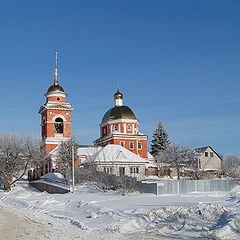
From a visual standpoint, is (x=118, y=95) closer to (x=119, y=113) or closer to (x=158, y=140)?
(x=119, y=113)

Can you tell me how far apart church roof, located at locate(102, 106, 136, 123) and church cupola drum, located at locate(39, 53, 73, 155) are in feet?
24.3

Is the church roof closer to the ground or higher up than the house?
higher up

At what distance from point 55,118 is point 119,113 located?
10.4 m

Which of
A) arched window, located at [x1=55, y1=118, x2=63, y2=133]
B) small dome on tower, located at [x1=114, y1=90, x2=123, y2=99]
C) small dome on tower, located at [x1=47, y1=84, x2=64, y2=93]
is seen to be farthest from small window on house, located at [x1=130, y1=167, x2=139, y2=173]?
small dome on tower, located at [x1=114, y1=90, x2=123, y2=99]

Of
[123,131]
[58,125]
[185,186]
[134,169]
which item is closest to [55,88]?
[58,125]

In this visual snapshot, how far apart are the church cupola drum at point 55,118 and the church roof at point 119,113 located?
740 centimetres

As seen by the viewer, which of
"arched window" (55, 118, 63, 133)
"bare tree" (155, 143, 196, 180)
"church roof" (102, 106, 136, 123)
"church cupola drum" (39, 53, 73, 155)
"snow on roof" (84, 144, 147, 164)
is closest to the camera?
"snow on roof" (84, 144, 147, 164)

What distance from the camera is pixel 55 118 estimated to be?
5066 cm

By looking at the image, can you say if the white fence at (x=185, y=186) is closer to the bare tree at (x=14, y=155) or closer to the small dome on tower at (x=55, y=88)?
the bare tree at (x=14, y=155)

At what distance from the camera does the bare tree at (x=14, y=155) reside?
1419 inches

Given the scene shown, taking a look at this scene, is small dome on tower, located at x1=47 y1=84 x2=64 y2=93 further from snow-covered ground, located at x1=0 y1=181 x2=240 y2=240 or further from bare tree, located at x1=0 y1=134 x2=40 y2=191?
snow-covered ground, located at x1=0 y1=181 x2=240 y2=240

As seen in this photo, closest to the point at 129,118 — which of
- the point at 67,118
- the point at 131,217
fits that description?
the point at 67,118

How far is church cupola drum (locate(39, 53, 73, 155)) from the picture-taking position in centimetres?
4959

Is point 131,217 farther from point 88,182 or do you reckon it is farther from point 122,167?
point 122,167
